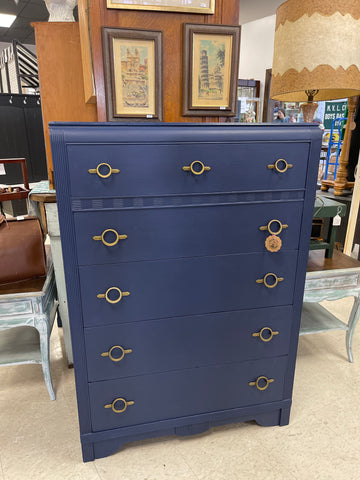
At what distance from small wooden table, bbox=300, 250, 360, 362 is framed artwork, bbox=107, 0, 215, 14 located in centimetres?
135

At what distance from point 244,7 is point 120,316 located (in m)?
4.96

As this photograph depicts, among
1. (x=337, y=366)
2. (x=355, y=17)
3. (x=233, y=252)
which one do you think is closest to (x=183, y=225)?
(x=233, y=252)

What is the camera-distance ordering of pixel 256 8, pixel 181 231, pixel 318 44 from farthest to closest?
1. pixel 256 8
2. pixel 318 44
3. pixel 181 231

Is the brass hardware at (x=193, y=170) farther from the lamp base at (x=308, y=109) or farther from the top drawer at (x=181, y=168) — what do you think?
the lamp base at (x=308, y=109)

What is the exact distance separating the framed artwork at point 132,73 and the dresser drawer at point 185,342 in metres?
0.92

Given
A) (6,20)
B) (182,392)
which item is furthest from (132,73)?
(6,20)

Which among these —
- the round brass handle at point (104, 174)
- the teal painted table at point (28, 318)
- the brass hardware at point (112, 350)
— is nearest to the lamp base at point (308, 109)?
the round brass handle at point (104, 174)

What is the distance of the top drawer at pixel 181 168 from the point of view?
42.8 inches

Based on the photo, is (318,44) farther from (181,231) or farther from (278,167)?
(181,231)

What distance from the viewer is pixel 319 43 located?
1319 millimetres

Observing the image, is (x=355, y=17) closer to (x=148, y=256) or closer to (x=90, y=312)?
(x=148, y=256)

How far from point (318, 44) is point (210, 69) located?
455 millimetres

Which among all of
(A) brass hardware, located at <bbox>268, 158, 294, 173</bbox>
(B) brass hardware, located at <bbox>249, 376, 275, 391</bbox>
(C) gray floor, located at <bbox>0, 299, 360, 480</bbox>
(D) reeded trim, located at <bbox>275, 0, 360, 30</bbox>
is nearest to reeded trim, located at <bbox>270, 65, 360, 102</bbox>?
(D) reeded trim, located at <bbox>275, 0, 360, 30</bbox>

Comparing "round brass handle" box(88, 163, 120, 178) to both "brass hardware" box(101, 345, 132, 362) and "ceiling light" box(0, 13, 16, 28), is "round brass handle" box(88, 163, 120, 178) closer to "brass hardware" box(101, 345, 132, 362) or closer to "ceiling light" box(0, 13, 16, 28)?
"brass hardware" box(101, 345, 132, 362)
